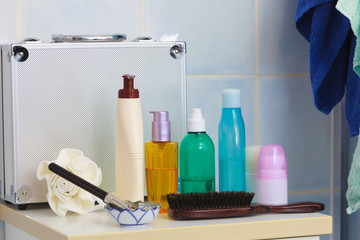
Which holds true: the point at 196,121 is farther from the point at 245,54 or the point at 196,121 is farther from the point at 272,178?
the point at 245,54

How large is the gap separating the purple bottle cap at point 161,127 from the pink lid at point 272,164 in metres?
0.15

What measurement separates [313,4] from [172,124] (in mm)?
338

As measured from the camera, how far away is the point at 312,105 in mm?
1260

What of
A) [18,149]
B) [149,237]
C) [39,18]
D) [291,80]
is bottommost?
[149,237]

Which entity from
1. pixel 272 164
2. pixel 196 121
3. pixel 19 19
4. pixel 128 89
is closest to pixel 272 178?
pixel 272 164

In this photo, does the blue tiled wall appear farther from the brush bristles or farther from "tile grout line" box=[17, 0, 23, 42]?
the brush bristles

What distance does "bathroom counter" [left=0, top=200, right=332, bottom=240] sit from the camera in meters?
0.75

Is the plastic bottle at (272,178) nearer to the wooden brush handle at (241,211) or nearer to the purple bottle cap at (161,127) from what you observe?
the wooden brush handle at (241,211)

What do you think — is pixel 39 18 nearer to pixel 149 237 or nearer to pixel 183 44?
pixel 183 44

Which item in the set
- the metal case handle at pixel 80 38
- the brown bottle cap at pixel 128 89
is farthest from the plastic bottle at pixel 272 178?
the metal case handle at pixel 80 38

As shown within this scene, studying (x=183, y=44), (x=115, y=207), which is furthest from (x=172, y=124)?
(x=115, y=207)

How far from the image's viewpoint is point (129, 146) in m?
0.88

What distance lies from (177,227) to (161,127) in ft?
0.58

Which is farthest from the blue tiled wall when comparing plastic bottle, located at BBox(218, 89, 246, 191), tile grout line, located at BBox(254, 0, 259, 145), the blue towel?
plastic bottle, located at BBox(218, 89, 246, 191)
